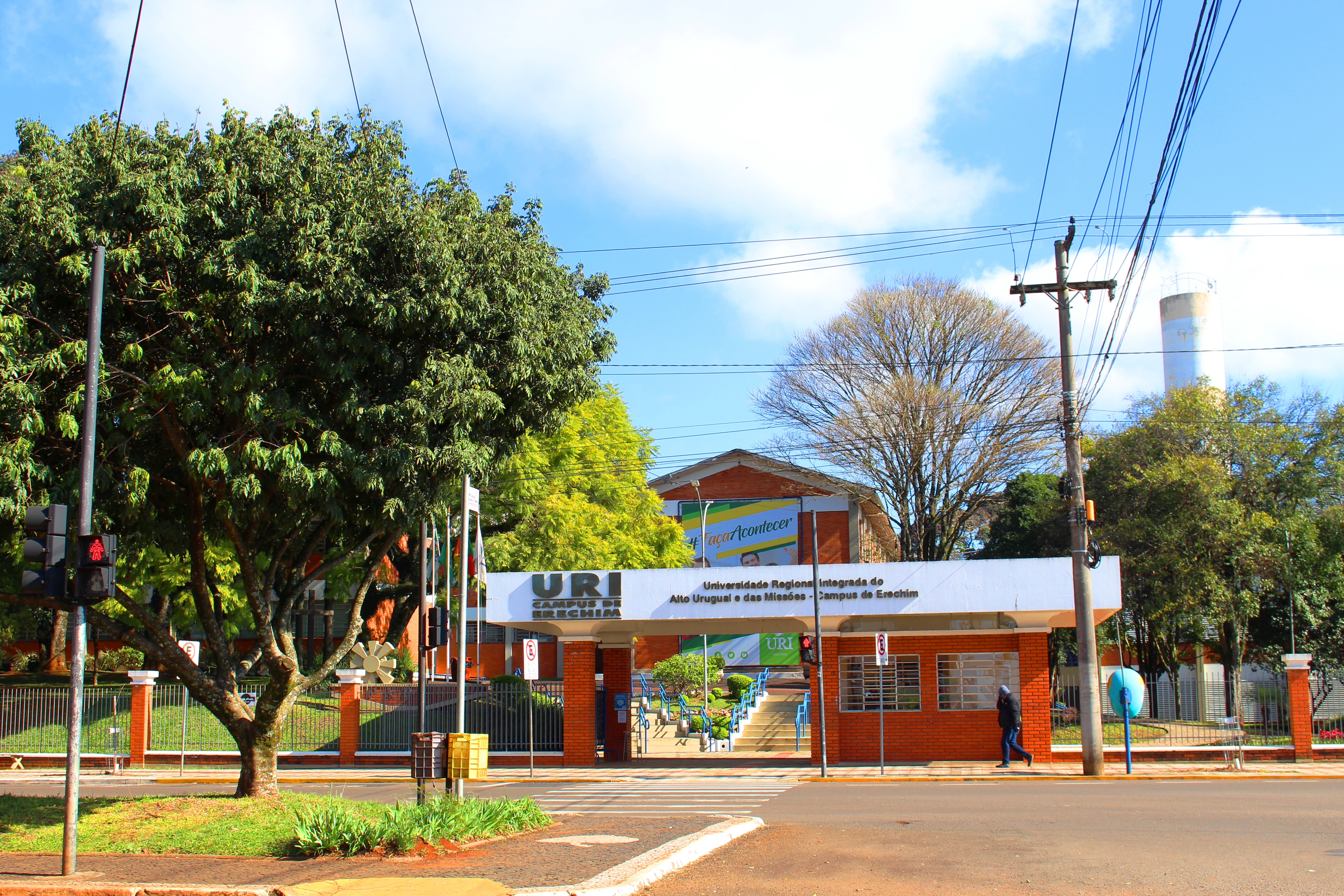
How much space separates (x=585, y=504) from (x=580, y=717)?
11508 mm

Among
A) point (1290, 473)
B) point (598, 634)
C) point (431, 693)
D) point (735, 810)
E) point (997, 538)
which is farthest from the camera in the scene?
point (997, 538)

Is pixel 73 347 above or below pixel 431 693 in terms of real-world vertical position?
above

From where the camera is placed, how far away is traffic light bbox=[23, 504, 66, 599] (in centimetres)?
1030

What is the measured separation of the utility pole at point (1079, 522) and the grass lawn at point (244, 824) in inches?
485

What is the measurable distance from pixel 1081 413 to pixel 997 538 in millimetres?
24050

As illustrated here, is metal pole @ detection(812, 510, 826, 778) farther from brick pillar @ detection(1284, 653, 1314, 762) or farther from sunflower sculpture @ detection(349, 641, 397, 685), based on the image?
sunflower sculpture @ detection(349, 641, 397, 685)

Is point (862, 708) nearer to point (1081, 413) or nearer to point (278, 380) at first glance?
point (1081, 413)

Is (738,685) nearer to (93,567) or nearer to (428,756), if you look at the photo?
(428,756)

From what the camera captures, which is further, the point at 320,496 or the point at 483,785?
the point at 483,785

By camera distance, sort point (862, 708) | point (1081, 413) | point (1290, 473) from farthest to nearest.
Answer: point (1290, 473), point (862, 708), point (1081, 413)

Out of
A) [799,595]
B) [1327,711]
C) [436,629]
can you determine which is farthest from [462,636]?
[1327,711]

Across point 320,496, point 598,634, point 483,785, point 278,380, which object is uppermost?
point 278,380

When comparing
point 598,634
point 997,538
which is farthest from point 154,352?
point 997,538

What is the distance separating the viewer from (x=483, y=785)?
21.2 meters
